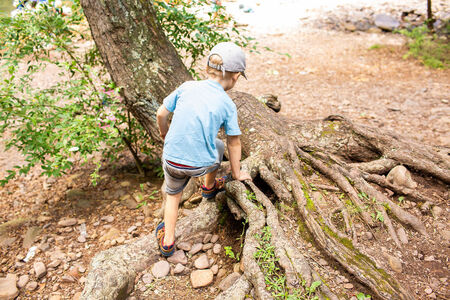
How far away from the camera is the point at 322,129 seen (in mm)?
4082

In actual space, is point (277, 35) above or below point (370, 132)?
above

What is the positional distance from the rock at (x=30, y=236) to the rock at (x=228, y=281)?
2386 mm

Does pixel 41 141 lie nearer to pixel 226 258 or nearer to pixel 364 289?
pixel 226 258

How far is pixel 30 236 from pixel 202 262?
2.23 meters

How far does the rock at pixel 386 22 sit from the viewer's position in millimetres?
10281

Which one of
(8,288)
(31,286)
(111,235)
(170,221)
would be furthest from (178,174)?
(8,288)

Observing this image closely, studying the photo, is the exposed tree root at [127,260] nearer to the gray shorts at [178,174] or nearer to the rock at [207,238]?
the rock at [207,238]

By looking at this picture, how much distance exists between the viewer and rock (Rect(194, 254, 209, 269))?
277cm

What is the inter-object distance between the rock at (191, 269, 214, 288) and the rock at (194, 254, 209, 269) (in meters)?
0.06

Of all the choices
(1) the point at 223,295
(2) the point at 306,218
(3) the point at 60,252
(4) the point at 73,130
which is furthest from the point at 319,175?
(3) the point at 60,252

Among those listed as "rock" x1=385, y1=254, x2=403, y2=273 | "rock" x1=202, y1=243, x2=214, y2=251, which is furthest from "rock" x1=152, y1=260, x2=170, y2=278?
"rock" x1=385, y1=254, x2=403, y2=273

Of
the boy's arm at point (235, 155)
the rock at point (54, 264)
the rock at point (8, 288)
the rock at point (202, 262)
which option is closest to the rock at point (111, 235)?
the rock at point (54, 264)

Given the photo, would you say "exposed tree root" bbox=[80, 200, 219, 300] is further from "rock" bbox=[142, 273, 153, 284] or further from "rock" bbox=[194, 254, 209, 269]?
"rock" bbox=[194, 254, 209, 269]

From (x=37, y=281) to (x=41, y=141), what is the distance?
4.68 feet
